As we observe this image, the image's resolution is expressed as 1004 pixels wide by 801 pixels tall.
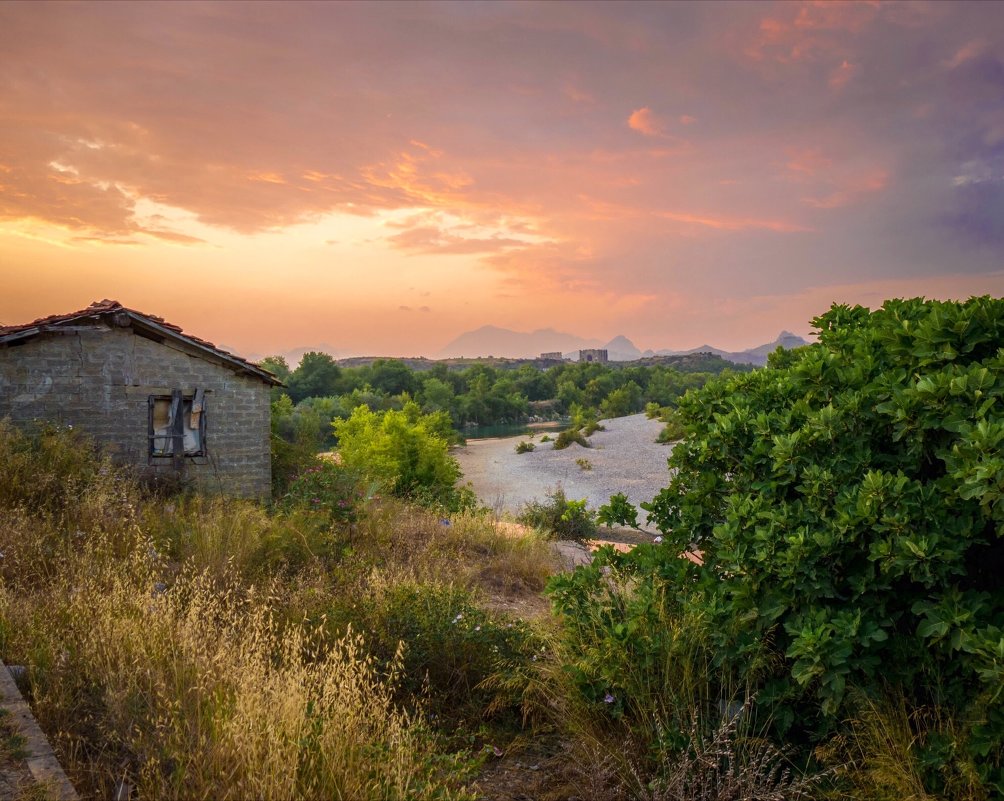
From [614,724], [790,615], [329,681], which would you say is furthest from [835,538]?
[329,681]

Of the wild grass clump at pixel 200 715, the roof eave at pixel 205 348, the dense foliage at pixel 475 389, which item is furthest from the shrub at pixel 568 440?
the wild grass clump at pixel 200 715

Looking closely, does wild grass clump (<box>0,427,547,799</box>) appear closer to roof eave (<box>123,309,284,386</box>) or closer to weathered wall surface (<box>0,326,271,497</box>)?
weathered wall surface (<box>0,326,271,497</box>)

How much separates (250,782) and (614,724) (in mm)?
2132

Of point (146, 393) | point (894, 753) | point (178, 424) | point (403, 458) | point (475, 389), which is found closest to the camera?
point (894, 753)

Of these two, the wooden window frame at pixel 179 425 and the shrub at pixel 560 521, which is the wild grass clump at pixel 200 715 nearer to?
the wooden window frame at pixel 179 425

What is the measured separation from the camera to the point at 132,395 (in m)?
13.0

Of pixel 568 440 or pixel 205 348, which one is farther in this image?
pixel 568 440

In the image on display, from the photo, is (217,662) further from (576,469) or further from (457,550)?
(576,469)

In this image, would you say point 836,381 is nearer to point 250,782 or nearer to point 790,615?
point 790,615

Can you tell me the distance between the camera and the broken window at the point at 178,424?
13266mm

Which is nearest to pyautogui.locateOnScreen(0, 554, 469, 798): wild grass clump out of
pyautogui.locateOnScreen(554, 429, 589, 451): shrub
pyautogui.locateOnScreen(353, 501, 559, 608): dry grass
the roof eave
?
pyautogui.locateOnScreen(353, 501, 559, 608): dry grass

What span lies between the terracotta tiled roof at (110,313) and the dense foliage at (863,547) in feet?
37.7

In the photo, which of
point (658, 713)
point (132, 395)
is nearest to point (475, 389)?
point (132, 395)

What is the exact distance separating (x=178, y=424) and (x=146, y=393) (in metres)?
0.82
